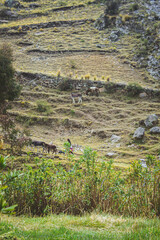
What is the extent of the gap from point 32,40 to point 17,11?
2094 cm

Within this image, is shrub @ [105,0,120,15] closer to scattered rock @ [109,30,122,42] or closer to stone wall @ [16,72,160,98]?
scattered rock @ [109,30,122,42]

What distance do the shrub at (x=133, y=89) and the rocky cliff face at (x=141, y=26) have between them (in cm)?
472

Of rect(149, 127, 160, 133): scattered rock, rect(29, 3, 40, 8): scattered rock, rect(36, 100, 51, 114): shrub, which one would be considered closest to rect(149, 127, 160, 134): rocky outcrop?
rect(149, 127, 160, 133): scattered rock

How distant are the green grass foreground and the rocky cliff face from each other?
910 inches

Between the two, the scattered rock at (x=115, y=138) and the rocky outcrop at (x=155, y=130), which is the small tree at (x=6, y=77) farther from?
the rocky outcrop at (x=155, y=130)

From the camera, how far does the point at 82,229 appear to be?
3.43m

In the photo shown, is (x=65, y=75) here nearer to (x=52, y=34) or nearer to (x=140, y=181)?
(x=52, y=34)

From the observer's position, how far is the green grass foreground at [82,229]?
9.63 feet

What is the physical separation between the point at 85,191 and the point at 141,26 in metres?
34.0

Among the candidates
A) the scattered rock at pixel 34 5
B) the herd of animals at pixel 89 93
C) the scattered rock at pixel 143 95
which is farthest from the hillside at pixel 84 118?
the scattered rock at pixel 34 5

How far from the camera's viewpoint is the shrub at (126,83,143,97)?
2061 centimetres


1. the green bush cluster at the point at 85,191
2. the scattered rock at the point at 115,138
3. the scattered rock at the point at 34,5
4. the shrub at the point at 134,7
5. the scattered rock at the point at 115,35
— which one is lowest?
the scattered rock at the point at 115,138

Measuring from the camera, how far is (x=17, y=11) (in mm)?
49719

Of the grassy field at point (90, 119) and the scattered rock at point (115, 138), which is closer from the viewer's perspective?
the grassy field at point (90, 119)
